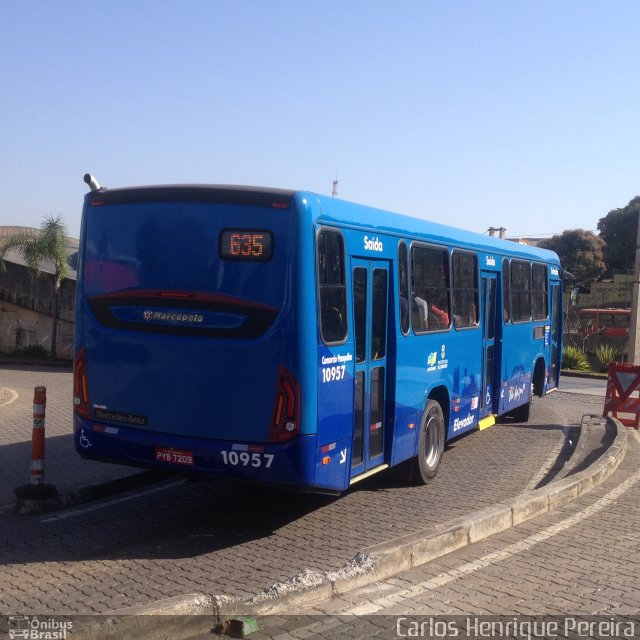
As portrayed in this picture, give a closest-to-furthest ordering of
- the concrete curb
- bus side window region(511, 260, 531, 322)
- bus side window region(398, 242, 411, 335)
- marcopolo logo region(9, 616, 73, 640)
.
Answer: marcopolo logo region(9, 616, 73, 640) < the concrete curb < bus side window region(398, 242, 411, 335) < bus side window region(511, 260, 531, 322)

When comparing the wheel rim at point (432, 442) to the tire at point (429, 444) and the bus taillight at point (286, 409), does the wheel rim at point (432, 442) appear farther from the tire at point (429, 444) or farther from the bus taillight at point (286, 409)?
the bus taillight at point (286, 409)

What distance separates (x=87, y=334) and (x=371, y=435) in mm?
2980

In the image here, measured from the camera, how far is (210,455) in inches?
280

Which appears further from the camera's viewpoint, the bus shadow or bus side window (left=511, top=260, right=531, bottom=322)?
bus side window (left=511, top=260, right=531, bottom=322)

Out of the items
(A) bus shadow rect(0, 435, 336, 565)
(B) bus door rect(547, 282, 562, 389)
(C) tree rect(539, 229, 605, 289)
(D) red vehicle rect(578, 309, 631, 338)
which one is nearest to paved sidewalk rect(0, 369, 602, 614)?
(A) bus shadow rect(0, 435, 336, 565)

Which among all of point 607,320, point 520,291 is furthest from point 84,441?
point 607,320

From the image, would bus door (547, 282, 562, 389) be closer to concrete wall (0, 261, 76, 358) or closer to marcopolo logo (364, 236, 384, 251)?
marcopolo logo (364, 236, 384, 251)

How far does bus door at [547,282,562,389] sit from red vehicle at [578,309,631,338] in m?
22.1

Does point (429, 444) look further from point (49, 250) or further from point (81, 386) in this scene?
point (49, 250)

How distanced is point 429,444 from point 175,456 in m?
3.91

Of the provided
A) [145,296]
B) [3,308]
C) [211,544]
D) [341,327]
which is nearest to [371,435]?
[341,327]

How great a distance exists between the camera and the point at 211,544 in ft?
24.1

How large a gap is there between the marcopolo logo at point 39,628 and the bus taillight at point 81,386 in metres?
2.90

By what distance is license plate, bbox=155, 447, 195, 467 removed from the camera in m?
7.20
